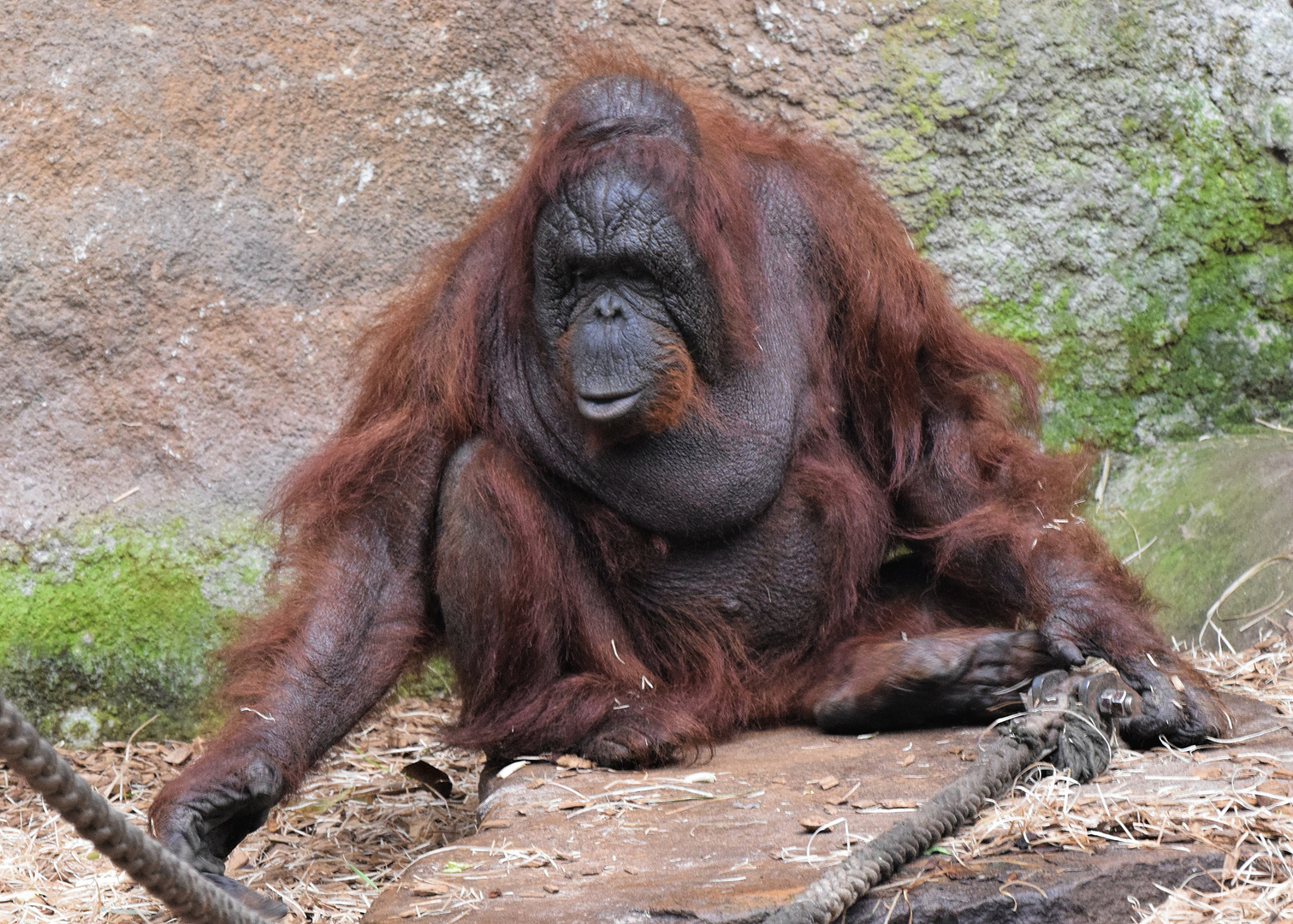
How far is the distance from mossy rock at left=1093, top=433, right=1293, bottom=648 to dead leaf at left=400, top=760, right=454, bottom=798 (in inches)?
81.7

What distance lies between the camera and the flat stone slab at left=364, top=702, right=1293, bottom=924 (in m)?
2.15

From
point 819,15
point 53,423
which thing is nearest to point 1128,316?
point 819,15

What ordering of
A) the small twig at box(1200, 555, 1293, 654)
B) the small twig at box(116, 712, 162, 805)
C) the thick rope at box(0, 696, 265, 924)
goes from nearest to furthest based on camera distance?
the thick rope at box(0, 696, 265, 924) → the small twig at box(116, 712, 162, 805) → the small twig at box(1200, 555, 1293, 654)

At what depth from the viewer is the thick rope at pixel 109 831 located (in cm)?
150

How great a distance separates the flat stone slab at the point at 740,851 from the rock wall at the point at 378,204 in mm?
1816

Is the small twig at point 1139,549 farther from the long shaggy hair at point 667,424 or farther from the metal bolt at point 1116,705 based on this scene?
the metal bolt at point 1116,705

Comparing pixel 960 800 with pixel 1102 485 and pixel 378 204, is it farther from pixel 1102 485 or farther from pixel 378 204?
pixel 378 204

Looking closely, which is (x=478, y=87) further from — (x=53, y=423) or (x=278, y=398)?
(x=53, y=423)

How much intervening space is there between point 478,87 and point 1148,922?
3.17 metres

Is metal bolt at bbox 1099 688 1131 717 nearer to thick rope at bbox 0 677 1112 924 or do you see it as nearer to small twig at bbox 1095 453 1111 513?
thick rope at bbox 0 677 1112 924

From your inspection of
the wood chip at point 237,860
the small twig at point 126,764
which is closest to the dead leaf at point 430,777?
the wood chip at point 237,860

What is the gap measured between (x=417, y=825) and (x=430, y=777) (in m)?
0.19

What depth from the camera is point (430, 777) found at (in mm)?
3729

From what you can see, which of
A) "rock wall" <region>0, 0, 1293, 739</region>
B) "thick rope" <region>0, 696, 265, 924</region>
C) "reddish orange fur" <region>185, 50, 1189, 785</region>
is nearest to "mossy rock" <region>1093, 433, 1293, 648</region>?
"rock wall" <region>0, 0, 1293, 739</region>
